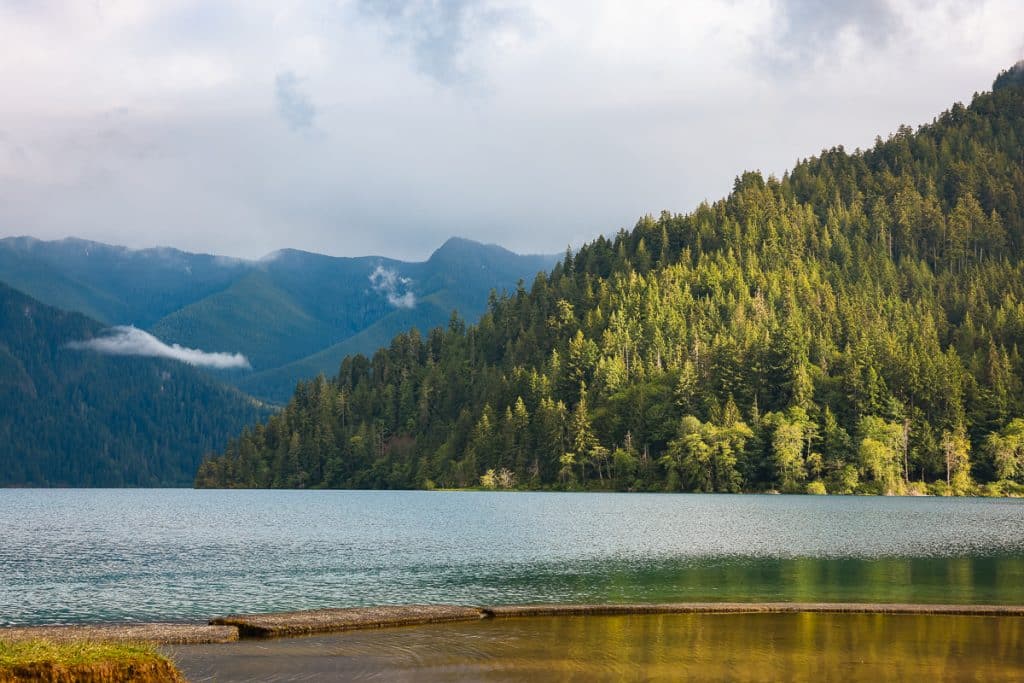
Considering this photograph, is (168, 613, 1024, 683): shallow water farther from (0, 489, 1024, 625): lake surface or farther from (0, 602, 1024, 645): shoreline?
(0, 489, 1024, 625): lake surface

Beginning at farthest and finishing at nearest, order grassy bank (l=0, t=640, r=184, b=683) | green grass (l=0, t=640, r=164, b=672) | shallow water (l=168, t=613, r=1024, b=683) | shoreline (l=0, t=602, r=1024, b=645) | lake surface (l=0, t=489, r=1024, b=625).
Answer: lake surface (l=0, t=489, r=1024, b=625), shoreline (l=0, t=602, r=1024, b=645), shallow water (l=168, t=613, r=1024, b=683), green grass (l=0, t=640, r=164, b=672), grassy bank (l=0, t=640, r=184, b=683)

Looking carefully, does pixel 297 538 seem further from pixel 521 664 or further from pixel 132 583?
pixel 521 664

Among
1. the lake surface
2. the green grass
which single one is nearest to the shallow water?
the green grass

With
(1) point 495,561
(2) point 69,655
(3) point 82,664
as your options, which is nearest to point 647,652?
(3) point 82,664

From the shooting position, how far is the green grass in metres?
25.8

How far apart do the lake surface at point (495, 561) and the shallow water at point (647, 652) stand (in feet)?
38.2

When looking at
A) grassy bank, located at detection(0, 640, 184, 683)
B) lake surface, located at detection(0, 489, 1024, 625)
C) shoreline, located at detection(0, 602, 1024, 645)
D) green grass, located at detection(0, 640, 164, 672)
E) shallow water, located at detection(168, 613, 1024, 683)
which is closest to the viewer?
grassy bank, located at detection(0, 640, 184, 683)

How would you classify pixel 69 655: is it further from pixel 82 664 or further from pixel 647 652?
pixel 647 652

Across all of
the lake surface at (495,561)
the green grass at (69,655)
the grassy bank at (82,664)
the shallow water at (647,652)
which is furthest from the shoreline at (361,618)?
the grassy bank at (82,664)

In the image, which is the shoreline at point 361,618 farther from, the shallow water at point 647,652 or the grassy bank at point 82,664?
the grassy bank at point 82,664

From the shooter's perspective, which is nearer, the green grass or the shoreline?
the green grass

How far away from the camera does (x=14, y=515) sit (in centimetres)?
17188

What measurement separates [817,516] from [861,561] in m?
64.5

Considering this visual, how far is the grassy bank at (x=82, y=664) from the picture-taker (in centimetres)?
2561
